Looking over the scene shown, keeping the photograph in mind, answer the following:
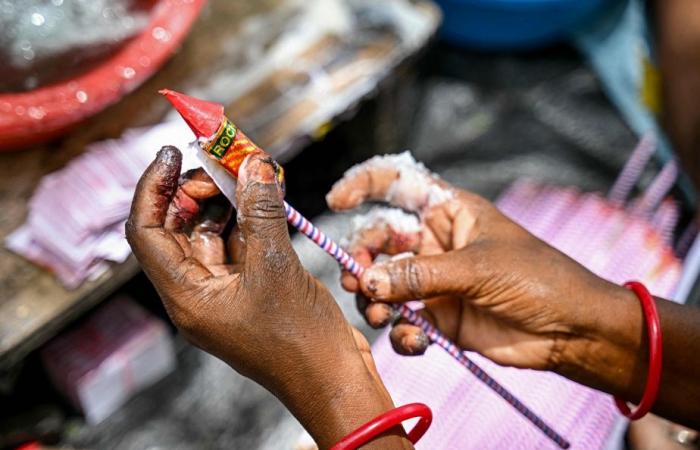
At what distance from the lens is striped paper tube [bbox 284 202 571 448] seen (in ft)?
3.37

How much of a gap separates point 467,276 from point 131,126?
1.02 metres

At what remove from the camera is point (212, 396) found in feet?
6.13

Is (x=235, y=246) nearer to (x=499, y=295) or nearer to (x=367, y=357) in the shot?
(x=367, y=357)

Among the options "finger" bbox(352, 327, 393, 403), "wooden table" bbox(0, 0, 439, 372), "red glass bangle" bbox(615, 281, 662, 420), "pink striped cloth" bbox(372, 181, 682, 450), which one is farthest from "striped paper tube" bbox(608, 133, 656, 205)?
"finger" bbox(352, 327, 393, 403)

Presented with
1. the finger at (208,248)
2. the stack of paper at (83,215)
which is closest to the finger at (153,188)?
the finger at (208,248)

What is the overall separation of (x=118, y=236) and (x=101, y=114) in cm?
37

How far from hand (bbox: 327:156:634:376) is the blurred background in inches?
12.3

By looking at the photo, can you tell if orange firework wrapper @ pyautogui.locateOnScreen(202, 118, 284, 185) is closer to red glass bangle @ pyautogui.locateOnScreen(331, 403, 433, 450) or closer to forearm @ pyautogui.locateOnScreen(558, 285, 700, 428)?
red glass bangle @ pyautogui.locateOnScreen(331, 403, 433, 450)

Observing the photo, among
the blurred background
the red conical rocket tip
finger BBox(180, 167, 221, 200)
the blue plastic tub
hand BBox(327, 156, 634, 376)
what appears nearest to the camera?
the red conical rocket tip

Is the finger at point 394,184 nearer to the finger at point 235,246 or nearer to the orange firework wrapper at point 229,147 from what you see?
the finger at point 235,246

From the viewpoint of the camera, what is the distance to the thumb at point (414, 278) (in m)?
1.08

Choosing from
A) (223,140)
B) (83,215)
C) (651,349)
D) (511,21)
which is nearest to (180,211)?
(223,140)

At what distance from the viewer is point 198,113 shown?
87 centimetres

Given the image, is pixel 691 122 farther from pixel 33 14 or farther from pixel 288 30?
pixel 33 14
